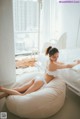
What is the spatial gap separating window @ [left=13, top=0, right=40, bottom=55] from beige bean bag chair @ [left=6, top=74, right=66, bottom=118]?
2421 millimetres

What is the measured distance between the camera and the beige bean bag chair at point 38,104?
5.62 ft

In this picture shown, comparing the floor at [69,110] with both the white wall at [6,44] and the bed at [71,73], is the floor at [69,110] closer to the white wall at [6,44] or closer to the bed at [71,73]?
the bed at [71,73]

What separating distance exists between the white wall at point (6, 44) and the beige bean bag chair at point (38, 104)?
728 millimetres

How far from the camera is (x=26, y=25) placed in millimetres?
4070

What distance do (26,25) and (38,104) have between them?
2709 millimetres

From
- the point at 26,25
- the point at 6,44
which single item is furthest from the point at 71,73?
the point at 26,25

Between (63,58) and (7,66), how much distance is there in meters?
0.86

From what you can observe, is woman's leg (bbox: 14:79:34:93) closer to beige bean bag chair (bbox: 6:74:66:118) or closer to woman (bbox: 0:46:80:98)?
woman (bbox: 0:46:80:98)

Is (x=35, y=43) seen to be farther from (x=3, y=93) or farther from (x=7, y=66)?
(x=3, y=93)

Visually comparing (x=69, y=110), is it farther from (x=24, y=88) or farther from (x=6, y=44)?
(x=6, y=44)

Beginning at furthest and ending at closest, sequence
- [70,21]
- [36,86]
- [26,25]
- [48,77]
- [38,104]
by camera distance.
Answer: [26,25], [70,21], [48,77], [36,86], [38,104]

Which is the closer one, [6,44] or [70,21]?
[6,44]

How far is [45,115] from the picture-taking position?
69.5 inches

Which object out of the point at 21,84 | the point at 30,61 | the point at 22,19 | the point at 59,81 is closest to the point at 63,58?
the point at 59,81
